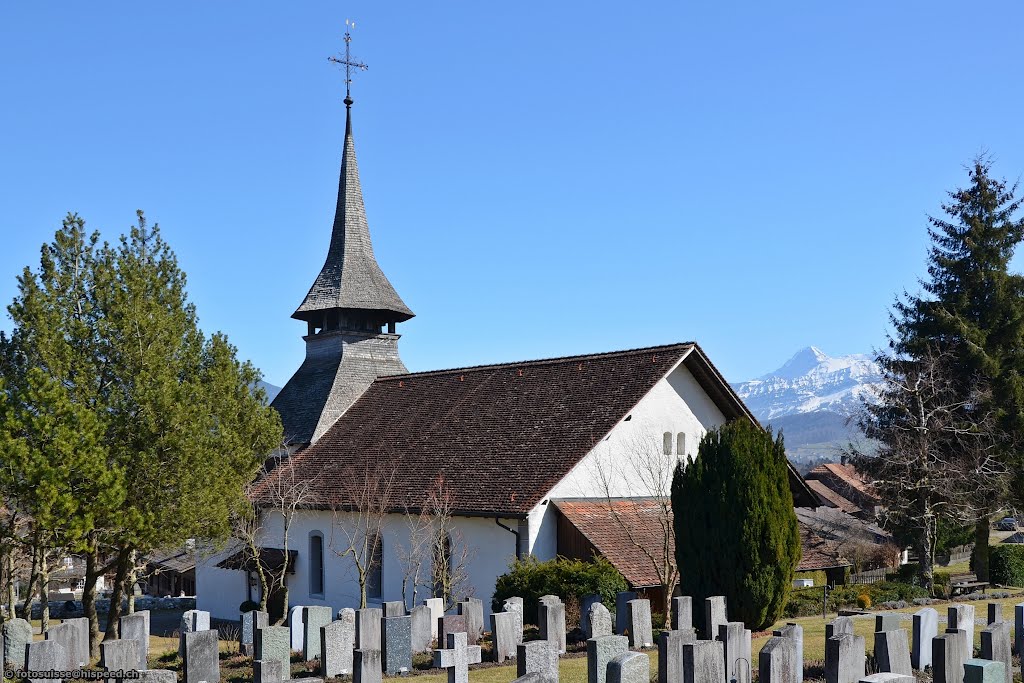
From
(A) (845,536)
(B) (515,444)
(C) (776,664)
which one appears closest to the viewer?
(C) (776,664)

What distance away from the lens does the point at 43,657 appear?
52.4 feet

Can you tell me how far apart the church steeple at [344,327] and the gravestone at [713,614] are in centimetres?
1941

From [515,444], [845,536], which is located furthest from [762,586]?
[845,536]

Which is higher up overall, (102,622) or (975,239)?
(975,239)

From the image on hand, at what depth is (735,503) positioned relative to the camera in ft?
72.8

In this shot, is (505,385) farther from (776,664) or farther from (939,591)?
(776,664)

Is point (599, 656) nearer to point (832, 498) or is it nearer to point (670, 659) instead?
point (670, 659)

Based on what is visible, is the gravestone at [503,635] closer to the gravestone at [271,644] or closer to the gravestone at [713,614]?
the gravestone at [713,614]

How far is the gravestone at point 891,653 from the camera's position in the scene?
15.9 m

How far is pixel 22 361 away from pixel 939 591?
25.1 m

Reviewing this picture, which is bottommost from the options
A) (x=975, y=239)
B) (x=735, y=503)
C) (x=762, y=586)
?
(x=762, y=586)

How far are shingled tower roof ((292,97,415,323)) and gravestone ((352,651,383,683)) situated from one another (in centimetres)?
2440

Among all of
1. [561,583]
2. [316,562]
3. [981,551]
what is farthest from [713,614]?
[981,551]

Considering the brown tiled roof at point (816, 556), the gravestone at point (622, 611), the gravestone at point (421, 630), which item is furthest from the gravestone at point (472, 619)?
the brown tiled roof at point (816, 556)
